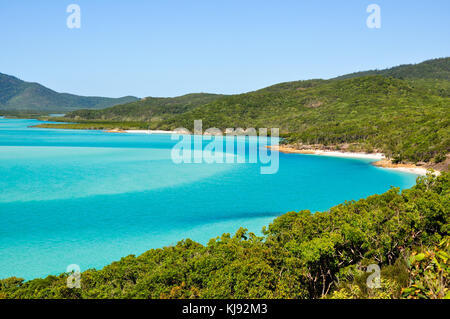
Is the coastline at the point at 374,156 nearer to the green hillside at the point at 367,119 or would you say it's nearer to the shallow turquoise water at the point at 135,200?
the green hillside at the point at 367,119

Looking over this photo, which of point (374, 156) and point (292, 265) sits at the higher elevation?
point (374, 156)

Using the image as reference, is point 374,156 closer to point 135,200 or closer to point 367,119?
point 367,119

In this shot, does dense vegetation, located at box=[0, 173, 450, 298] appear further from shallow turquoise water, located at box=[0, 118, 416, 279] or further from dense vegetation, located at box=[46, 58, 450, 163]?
dense vegetation, located at box=[46, 58, 450, 163]

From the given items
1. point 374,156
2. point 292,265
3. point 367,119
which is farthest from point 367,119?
point 292,265

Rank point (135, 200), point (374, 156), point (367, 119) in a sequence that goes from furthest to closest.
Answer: point (367, 119) < point (374, 156) < point (135, 200)

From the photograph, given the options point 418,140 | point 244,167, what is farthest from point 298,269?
point 418,140
